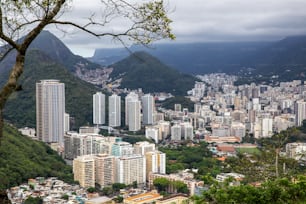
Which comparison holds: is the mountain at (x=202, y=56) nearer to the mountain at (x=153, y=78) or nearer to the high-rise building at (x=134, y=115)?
the mountain at (x=153, y=78)

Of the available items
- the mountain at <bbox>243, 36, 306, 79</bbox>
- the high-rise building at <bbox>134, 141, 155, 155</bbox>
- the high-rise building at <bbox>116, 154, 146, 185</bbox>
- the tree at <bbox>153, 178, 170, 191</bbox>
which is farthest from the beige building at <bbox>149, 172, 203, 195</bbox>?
the mountain at <bbox>243, 36, 306, 79</bbox>

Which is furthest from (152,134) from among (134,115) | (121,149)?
(121,149)

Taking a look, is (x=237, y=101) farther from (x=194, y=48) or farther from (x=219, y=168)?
(x=194, y=48)

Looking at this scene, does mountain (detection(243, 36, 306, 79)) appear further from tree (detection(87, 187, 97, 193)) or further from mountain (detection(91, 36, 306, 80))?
tree (detection(87, 187, 97, 193))

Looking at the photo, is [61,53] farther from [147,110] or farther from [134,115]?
[134,115]

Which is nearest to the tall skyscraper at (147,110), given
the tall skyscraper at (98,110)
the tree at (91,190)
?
the tall skyscraper at (98,110)

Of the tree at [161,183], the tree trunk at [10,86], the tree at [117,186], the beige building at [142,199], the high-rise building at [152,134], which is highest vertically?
the tree trunk at [10,86]
